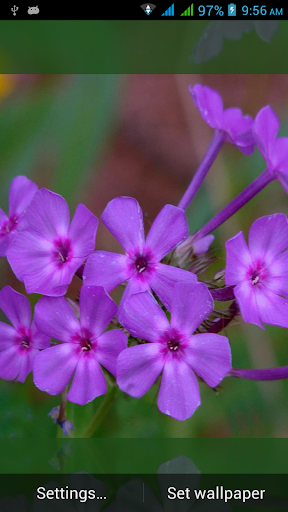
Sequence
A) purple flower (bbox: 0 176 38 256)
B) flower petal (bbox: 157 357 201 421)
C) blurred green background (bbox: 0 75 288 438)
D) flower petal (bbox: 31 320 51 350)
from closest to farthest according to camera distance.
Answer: flower petal (bbox: 157 357 201 421), flower petal (bbox: 31 320 51 350), purple flower (bbox: 0 176 38 256), blurred green background (bbox: 0 75 288 438)

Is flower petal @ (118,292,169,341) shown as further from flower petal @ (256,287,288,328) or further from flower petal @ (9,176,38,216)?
flower petal @ (9,176,38,216)

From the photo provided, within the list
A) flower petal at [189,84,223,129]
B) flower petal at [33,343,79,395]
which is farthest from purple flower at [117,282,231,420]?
flower petal at [189,84,223,129]

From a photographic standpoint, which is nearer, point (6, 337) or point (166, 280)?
point (166, 280)

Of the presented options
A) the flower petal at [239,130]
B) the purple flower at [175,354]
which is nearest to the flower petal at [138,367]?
the purple flower at [175,354]

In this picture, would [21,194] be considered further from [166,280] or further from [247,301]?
[247,301]

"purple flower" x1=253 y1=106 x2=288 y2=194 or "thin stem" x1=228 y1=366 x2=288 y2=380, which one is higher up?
"purple flower" x1=253 y1=106 x2=288 y2=194
